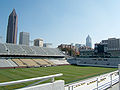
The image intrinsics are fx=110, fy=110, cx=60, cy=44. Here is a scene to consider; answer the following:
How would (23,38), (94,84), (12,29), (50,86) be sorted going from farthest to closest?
(12,29)
(23,38)
(94,84)
(50,86)

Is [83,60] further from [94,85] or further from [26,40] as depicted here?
[26,40]

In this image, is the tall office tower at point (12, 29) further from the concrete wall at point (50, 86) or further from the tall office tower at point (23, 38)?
the concrete wall at point (50, 86)

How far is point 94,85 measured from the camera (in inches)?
237

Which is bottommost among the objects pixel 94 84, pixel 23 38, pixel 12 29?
pixel 94 84

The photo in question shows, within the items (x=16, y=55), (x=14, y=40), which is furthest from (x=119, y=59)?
(x=14, y=40)

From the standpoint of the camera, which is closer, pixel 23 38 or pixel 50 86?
pixel 50 86

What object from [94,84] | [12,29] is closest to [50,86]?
[94,84]

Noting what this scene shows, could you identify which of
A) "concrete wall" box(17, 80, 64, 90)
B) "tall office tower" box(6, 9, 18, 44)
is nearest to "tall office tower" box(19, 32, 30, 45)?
"tall office tower" box(6, 9, 18, 44)

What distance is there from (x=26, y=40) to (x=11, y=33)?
29.2m

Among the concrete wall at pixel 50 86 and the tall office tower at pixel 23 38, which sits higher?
the tall office tower at pixel 23 38

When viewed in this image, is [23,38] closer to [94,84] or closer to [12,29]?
[12,29]

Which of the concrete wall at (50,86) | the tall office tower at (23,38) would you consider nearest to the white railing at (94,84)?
the concrete wall at (50,86)

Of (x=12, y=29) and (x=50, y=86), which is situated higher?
(x=12, y=29)

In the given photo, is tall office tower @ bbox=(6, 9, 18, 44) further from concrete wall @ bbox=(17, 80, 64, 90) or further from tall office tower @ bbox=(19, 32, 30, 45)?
concrete wall @ bbox=(17, 80, 64, 90)
